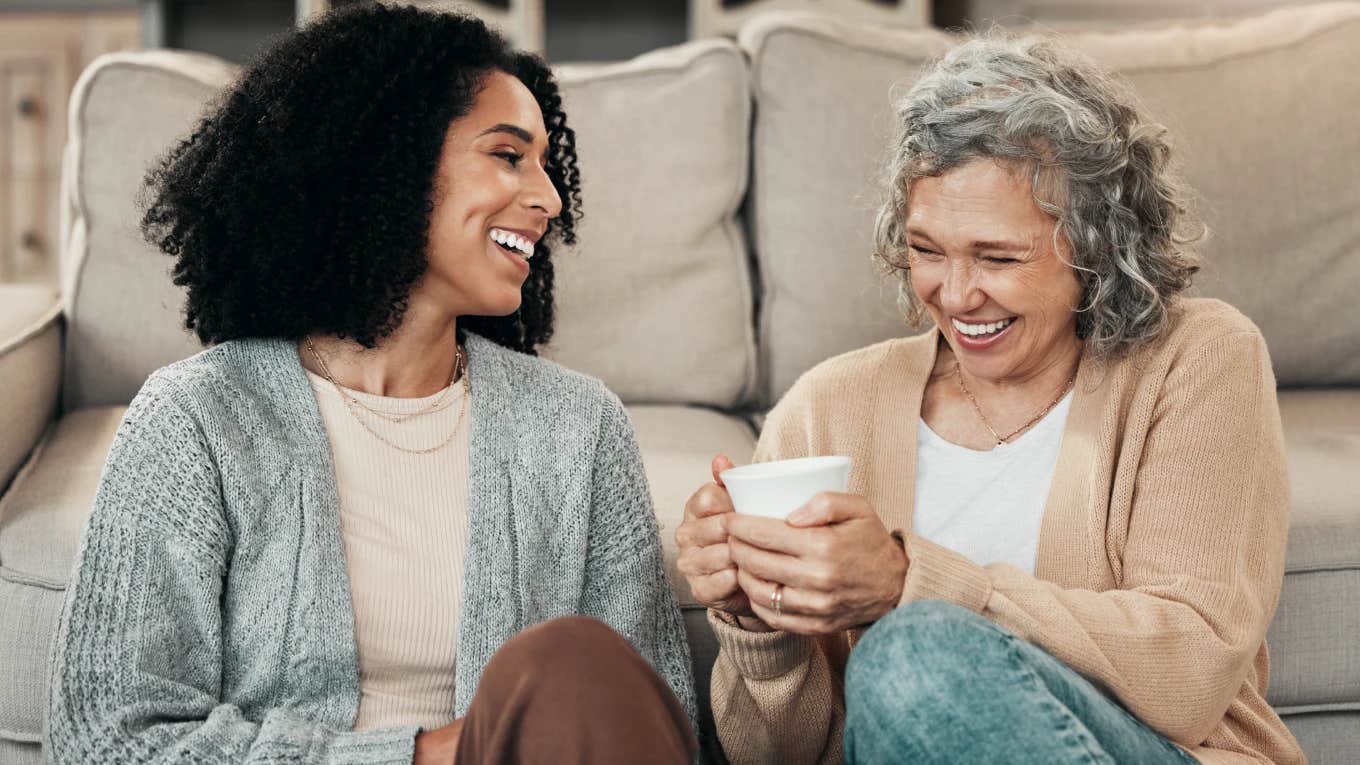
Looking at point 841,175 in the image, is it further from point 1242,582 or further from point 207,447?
point 207,447

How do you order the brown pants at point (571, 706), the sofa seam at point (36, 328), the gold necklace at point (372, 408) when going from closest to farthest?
1. the brown pants at point (571, 706)
2. the gold necklace at point (372, 408)
3. the sofa seam at point (36, 328)

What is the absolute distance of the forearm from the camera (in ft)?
4.08

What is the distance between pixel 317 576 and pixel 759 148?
114 cm

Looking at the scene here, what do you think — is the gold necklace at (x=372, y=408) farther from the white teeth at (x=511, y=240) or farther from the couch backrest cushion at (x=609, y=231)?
the couch backrest cushion at (x=609, y=231)

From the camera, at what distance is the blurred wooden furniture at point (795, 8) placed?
3.53 meters

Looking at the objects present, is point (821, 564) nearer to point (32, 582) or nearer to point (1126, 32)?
point (32, 582)

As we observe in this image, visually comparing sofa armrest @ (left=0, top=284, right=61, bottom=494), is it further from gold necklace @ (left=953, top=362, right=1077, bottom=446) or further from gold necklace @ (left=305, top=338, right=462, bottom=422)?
gold necklace @ (left=953, top=362, right=1077, bottom=446)

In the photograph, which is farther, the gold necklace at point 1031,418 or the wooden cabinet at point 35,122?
the wooden cabinet at point 35,122

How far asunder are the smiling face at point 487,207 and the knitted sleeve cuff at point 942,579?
0.47m

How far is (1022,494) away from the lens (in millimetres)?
1381

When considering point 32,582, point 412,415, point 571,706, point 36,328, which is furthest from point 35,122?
point 571,706

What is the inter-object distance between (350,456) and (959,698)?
613mm

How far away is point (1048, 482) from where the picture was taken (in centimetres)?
137

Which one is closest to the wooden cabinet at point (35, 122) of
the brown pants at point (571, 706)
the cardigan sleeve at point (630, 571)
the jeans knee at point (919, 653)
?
the cardigan sleeve at point (630, 571)
